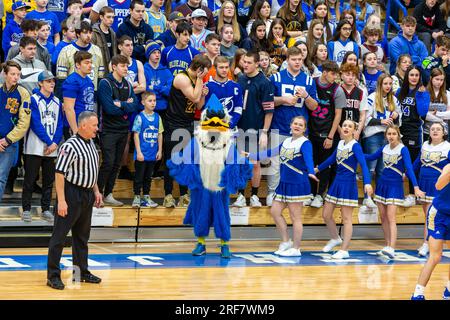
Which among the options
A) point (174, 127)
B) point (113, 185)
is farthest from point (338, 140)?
point (113, 185)

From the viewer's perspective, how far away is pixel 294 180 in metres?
10.8

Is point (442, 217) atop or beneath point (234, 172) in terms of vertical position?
beneath

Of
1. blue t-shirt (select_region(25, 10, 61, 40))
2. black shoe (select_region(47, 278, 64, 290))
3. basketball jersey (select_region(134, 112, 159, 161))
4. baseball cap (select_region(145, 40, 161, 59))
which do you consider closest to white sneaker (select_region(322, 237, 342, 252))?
basketball jersey (select_region(134, 112, 159, 161))

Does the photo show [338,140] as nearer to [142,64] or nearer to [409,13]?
[142,64]

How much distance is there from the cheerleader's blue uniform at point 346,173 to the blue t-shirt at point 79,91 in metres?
2.88

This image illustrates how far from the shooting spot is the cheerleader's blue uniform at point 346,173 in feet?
36.0

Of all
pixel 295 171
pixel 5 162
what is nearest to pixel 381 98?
pixel 295 171

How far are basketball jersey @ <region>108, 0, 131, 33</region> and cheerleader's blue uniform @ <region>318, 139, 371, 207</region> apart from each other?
3698mm

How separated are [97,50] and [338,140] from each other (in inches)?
125

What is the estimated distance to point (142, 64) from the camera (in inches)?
463

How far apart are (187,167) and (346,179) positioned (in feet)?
6.26

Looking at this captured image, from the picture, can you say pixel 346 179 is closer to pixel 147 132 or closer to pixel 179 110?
pixel 179 110

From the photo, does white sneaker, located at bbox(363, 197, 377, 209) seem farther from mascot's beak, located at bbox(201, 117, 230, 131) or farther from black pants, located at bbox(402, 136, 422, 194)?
mascot's beak, located at bbox(201, 117, 230, 131)

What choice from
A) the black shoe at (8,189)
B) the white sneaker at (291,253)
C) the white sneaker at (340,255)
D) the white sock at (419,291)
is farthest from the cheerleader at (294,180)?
the black shoe at (8,189)
